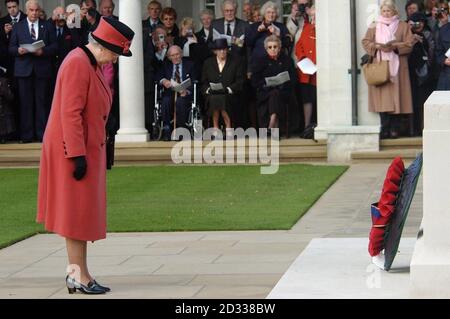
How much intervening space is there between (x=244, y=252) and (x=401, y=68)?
406 inches

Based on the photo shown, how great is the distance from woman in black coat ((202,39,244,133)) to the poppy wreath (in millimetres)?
11954

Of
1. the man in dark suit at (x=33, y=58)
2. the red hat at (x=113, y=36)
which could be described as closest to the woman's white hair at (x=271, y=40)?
the man in dark suit at (x=33, y=58)

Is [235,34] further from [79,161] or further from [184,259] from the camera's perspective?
[79,161]

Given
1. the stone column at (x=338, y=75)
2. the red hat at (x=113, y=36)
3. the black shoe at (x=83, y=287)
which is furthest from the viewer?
the stone column at (x=338, y=75)

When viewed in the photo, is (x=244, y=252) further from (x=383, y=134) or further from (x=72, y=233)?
(x=383, y=134)

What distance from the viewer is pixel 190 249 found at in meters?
13.2

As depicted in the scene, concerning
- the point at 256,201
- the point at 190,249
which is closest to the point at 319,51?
the point at 256,201

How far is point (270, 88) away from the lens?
23.0 m

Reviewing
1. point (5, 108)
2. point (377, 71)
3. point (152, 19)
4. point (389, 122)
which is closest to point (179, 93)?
point (152, 19)

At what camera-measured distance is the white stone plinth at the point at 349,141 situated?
22.5m

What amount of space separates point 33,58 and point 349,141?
5033 mm

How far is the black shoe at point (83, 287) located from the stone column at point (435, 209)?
2.24 metres

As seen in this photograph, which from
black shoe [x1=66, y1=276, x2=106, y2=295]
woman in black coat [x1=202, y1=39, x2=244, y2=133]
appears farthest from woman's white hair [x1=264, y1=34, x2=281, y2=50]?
black shoe [x1=66, y1=276, x2=106, y2=295]

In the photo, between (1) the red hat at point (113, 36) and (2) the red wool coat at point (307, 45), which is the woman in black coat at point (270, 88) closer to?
(2) the red wool coat at point (307, 45)
